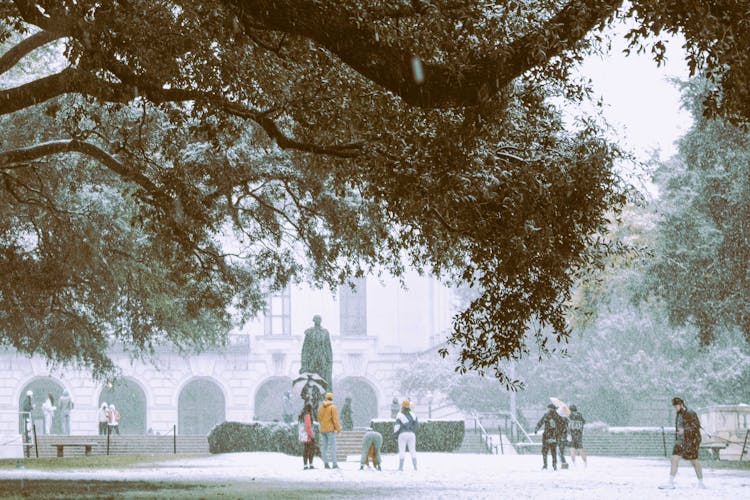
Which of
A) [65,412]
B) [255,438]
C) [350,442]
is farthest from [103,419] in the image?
[255,438]

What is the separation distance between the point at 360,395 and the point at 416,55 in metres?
50.5

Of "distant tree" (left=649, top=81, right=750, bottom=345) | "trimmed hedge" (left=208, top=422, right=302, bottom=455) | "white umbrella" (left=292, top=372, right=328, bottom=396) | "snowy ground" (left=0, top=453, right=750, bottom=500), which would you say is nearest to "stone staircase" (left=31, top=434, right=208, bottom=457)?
"trimmed hedge" (left=208, top=422, right=302, bottom=455)

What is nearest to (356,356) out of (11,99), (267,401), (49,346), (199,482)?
(267,401)

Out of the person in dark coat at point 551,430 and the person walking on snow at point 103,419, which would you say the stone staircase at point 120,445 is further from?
the person in dark coat at point 551,430

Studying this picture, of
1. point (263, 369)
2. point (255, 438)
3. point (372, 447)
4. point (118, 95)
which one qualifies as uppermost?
point (118, 95)

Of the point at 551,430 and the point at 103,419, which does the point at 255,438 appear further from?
the point at 103,419

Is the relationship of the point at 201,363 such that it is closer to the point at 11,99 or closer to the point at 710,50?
the point at 11,99

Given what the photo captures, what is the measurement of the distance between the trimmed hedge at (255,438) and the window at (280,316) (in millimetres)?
28996

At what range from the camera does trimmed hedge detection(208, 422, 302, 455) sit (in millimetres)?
29531

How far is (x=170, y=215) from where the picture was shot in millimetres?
15555

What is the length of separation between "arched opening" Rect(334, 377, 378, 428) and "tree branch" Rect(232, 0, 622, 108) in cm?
4999

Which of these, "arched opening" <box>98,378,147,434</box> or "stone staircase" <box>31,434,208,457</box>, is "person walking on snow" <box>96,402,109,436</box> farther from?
"arched opening" <box>98,378,147,434</box>

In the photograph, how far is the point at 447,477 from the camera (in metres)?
20.8

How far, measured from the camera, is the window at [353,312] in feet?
200
